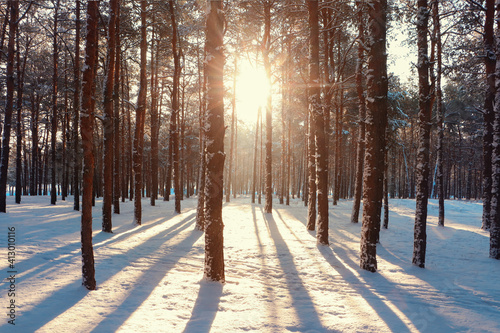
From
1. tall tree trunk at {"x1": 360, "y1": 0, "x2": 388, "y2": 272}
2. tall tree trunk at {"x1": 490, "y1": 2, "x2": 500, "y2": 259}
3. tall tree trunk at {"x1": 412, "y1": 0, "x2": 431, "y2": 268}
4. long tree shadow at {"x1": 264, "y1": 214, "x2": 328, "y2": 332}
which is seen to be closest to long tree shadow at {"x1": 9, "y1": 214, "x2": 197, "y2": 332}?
long tree shadow at {"x1": 264, "y1": 214, "x2": 328, "y2": 332}

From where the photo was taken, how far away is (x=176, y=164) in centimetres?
1555

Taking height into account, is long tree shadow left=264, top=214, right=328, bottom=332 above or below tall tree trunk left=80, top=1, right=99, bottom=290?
below

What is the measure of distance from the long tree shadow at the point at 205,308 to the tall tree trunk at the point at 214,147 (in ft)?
0.93

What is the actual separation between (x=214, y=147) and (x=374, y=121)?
13.5 ft

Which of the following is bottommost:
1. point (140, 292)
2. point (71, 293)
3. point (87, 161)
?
point (140, 292)

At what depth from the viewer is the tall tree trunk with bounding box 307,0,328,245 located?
377 inches

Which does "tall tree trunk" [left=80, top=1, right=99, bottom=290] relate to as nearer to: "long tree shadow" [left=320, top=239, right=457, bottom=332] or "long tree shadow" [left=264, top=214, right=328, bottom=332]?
"long tree shadow" [left=264, top=214, right=328, bottom=332]

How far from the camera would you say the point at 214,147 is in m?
5.75

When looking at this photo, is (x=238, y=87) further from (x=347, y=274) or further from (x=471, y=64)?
(x=347, y=274)

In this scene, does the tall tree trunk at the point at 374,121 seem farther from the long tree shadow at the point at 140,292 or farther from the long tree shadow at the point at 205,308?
the long tree shadow at the point at 140,292

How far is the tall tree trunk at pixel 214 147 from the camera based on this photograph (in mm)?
5738

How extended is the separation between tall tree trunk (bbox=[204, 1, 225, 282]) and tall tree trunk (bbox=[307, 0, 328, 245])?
4.89 m

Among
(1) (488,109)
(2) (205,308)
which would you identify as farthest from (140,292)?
(1) (488,109)

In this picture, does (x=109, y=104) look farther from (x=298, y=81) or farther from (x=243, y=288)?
(x=298, y=81)
